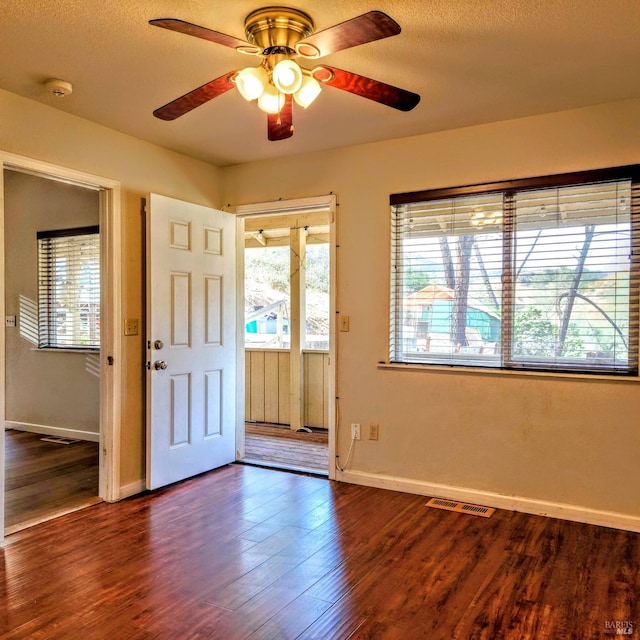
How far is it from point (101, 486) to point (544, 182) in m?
3.34

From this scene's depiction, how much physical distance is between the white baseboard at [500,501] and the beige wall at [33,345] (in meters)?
2.71

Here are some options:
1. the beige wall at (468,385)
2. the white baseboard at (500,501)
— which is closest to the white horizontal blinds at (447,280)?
the beige wall at (468,385)

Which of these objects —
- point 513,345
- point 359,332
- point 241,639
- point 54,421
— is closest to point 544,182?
point 513,345

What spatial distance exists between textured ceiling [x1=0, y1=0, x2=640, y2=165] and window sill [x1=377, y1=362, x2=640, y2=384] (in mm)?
1526

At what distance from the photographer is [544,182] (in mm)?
3139

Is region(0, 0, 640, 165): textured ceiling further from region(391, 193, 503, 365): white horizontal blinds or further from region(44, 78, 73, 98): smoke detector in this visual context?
region(391, 193, 503, 365): white horizontal blinds

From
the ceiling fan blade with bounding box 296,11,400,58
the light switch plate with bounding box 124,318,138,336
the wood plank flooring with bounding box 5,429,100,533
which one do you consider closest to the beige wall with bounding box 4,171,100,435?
the wood plank flooring with bounding box 5,429,100,533

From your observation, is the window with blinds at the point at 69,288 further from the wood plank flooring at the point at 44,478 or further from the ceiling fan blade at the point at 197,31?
the ceiling fan blade at the point at 197,31

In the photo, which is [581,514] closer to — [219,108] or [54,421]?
[219,108]

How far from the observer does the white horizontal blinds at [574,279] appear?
2980 mm

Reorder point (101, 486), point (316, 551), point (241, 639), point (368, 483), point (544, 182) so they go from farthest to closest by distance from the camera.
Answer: point (368, 483), point (101, 486), point (544, 182), point (316, 551), point (241, 639)

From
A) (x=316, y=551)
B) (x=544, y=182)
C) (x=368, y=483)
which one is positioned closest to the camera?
(x=316, y=551)

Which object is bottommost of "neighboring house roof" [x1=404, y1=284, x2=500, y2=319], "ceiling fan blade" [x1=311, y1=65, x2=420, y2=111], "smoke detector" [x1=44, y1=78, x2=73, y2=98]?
"neighboring house roof" [x1=404, y1=284, x2=500, y2=319]

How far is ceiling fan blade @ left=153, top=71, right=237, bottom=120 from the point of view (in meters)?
2.10
